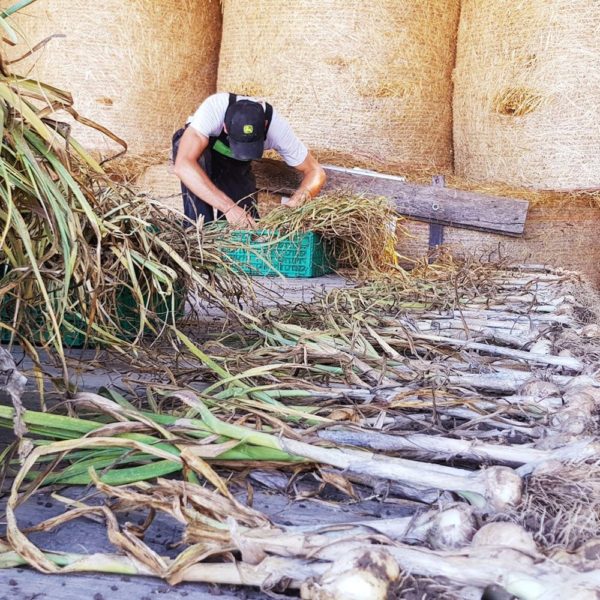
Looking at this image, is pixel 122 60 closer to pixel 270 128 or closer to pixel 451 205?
pixel 270 128

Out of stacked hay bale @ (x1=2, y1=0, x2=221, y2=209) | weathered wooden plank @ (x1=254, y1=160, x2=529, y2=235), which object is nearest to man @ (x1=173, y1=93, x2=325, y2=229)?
weathered wooden plank @ (x1=254, y1=160, x2=529, y2=235)

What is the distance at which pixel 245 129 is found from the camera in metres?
3.33

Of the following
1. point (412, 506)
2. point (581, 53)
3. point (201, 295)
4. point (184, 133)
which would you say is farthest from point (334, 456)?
point (581, 53)

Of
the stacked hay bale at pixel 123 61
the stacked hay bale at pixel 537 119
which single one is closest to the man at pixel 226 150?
the stacked hay bale at pixel 123 61

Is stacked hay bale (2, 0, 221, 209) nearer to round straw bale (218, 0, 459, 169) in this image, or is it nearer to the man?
round straw bale (218, 0, 459, 169)

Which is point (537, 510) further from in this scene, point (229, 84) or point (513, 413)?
point (229, 84)

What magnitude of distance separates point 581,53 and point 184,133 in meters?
2.18

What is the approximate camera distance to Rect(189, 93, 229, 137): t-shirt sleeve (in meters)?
3.40

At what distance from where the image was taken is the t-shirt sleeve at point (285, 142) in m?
3.66

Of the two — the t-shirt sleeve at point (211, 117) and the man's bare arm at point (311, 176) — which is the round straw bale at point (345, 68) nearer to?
the man's bare arm at point (311, 176)

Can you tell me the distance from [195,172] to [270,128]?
20.1 inches

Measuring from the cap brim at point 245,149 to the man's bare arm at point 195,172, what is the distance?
14 cm

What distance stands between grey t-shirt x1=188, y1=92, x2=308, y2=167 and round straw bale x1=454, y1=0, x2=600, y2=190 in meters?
1.23

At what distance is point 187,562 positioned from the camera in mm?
634
